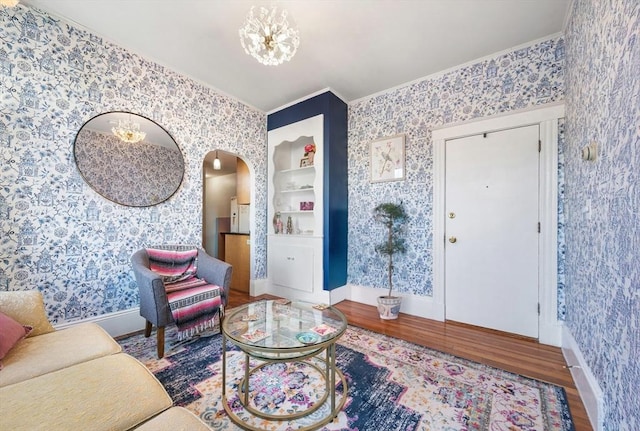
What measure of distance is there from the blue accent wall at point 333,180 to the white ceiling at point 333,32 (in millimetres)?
385

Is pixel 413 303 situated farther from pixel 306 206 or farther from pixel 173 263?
pixel 173 263

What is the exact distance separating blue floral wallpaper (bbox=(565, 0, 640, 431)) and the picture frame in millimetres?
1512

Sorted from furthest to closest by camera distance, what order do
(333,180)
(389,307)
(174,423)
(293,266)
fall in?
(293,266) < (333,180) < (389,307) < (174,423)

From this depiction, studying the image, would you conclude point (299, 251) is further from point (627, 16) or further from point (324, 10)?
point (627, 16)

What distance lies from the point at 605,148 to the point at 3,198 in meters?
3.85

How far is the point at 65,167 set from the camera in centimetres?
213

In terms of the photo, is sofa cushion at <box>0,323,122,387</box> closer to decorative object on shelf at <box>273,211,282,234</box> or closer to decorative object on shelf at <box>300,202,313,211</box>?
decorative object on shelf at <box>273,211,282,234</box>

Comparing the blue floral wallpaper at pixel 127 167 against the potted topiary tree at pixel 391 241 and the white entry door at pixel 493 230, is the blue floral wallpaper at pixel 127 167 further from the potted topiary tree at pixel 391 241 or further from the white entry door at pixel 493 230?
the white entry door at pixel 493 230

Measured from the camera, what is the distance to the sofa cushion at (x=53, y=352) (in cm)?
111

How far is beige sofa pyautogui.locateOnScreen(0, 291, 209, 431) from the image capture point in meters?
0.83

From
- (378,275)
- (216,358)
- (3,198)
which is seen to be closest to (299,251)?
(378,275)

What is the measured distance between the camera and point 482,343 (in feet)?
7.36

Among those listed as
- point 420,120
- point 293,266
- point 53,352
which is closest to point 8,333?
point 53,352

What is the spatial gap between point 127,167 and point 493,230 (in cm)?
371
